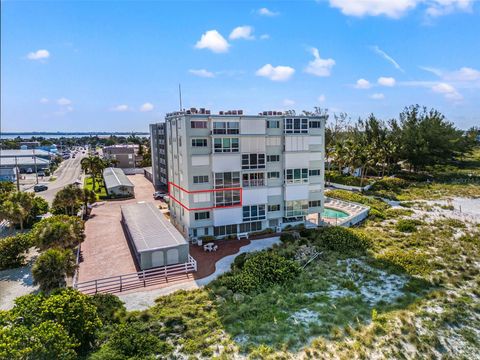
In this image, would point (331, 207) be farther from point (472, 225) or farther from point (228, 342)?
point (228, 342)

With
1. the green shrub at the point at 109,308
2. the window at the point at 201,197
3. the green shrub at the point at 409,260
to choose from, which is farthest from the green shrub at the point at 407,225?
the green shrub at the point at 109,308

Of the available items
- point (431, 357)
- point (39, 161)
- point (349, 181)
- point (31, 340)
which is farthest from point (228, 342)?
point (39, 161)

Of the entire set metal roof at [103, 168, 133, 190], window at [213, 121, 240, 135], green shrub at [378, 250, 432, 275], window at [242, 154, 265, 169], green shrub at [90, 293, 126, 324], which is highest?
window at [213, 121, 240, 135]

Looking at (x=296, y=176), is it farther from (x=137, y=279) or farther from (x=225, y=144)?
(x=137, y=279)

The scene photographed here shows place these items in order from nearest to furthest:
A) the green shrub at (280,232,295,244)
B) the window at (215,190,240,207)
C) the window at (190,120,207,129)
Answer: the window at (190,120,207,129) < the green shrub at (280,232,295,244) < the window at (215,190,240,207)

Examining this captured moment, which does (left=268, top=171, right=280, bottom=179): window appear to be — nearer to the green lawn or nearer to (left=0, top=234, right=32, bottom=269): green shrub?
(left=0, top=234, right=32, bottom=269): green shrub

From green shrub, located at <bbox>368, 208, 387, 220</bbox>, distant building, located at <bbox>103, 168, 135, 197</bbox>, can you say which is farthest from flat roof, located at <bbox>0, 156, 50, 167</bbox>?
green shrub, located at <bbox>368, 208, 387, 220</bbox>

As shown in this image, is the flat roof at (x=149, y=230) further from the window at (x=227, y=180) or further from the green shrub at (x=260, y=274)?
the window at (x=227, y=180)
